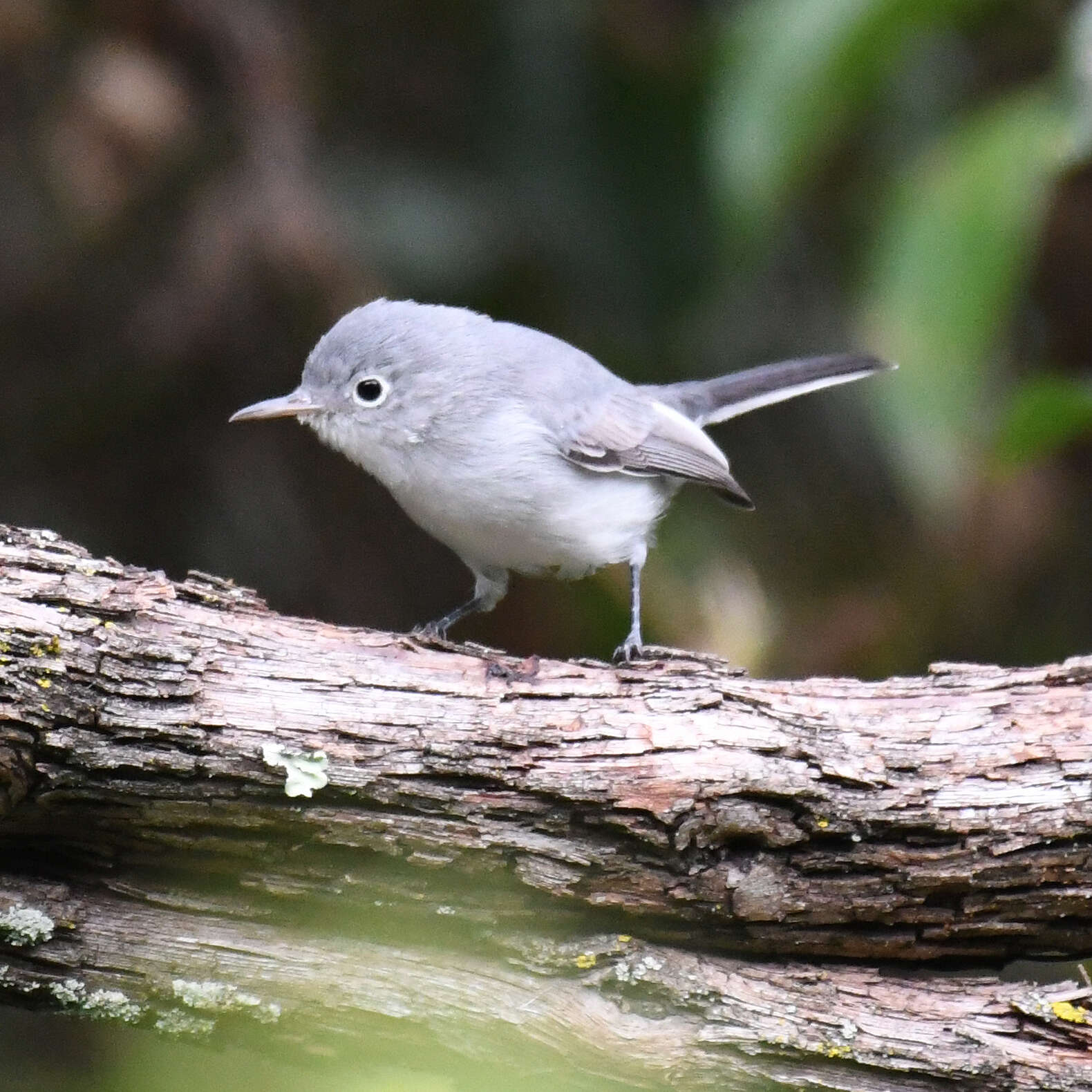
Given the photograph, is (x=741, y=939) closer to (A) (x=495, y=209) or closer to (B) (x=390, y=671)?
(B) (x=390, y=671)

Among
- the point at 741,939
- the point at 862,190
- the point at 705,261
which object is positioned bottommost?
the point at 741,939

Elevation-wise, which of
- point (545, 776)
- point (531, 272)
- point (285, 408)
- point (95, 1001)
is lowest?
point (95, 1001)

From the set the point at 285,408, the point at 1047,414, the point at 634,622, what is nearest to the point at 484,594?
the point at 634,622

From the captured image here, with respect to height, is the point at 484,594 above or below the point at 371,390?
below

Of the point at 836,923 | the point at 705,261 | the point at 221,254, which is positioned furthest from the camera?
the point at 705,261

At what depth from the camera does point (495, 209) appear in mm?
5273

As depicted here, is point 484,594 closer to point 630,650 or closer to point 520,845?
point 630,650

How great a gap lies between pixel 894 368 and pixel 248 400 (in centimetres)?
251

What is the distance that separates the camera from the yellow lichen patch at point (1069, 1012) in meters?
2.52

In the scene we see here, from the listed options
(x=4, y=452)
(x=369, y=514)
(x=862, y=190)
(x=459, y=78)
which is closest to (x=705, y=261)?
(x=862, y=190)

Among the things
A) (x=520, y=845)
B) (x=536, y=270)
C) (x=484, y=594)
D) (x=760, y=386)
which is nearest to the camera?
(x=520, y=845)

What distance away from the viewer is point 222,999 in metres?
2.43

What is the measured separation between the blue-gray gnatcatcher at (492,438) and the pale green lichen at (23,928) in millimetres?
1340

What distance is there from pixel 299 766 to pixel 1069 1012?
1473mm
